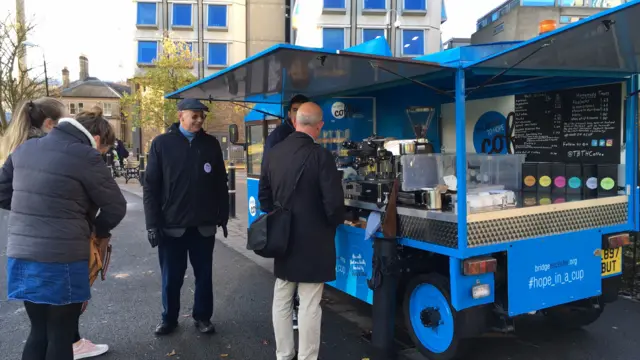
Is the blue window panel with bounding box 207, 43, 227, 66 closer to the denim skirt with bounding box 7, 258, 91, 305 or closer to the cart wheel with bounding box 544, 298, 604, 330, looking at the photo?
the cart wheel with bounding box 544, 298, 604, 330

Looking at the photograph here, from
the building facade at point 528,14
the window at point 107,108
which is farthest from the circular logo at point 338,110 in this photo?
the window at point 107,108

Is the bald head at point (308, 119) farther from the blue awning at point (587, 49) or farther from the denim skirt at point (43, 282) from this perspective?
the denim skirt at point (43, 282)

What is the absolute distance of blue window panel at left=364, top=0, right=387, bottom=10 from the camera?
3222 centimetres

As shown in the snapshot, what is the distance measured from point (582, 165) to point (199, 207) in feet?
10.4

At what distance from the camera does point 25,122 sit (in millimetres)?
2916

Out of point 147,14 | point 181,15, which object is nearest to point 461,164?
point 181,15

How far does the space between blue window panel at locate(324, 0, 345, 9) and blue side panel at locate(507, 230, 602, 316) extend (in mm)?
30454

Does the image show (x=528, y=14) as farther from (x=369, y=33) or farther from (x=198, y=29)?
(x=198, y=29)

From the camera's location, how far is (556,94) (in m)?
4.19

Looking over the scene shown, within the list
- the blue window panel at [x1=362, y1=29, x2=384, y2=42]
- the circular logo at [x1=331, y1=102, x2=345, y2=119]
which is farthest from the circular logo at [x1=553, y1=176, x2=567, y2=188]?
the blue window panel at [x1=362, y1=29, x2=384, y2=42]

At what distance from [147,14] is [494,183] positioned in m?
33.5

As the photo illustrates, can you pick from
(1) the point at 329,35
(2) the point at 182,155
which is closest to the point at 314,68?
(2) the point at 182,155

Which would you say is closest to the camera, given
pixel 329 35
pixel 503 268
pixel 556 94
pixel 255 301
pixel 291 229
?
pixel 291 229

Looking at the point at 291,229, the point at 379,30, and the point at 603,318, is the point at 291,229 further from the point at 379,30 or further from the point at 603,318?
the point at 379,30
